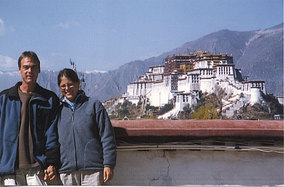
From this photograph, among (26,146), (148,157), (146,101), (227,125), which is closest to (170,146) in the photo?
(148,157)

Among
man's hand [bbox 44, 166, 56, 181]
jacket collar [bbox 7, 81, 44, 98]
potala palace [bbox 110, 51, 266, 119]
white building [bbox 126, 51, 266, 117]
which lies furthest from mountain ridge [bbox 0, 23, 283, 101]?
potala palace [bbox 110, 51, 266, 119]

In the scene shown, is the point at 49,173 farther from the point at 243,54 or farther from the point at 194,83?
the point at 194,83

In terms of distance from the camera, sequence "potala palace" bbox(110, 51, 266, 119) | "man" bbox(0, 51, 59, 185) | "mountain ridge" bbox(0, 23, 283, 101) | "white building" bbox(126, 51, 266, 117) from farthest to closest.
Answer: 1. "potala palace" bbox(110, 51, 266, 119)
2. "white building" bbox(126, 51, 266, 117)
3. "mountain ridge" bbox(0, 23, 283, 101)
4. "man" bbox(0, 51, 59, 185)

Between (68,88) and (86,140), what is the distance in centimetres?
32

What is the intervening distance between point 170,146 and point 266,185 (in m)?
0.72

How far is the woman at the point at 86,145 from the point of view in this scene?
1.74m

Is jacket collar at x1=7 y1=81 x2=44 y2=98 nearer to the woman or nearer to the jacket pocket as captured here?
the woman

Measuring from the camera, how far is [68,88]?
1798 millimetres

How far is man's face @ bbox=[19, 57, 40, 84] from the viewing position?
1796mm

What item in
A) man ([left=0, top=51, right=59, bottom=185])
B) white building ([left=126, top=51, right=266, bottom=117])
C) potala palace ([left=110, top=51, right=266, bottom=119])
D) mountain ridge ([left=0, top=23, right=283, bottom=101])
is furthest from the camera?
potala palace ([left=110, top=51, right=266, bottom=119])

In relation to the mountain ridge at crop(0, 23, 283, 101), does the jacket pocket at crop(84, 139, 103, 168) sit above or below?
below

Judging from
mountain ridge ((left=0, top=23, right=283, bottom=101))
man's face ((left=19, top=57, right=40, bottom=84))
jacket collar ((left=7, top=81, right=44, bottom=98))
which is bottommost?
jacket collar ((left=7, top=81, right=44, bottom=98))

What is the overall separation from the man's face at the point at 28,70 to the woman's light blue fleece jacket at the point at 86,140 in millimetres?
311

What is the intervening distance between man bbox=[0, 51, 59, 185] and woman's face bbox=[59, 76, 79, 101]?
0.34 ft
